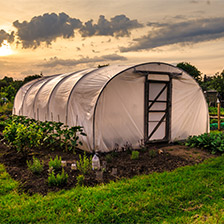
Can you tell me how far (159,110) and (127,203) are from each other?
5.24 metres

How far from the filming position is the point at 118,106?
7.67 m

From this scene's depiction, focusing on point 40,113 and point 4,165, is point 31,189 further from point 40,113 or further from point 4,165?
point 40,113

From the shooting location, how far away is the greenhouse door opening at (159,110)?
869 centimetres

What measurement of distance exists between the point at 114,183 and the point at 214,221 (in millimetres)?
1865

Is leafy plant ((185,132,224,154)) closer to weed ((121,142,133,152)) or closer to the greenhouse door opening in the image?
the greenhouse door opening

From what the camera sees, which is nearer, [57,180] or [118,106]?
[57,180]

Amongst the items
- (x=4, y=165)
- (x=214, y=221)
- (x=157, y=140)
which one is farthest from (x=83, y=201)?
(x=157, y=140)

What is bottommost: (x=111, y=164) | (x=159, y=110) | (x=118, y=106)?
(x=111, y=164)

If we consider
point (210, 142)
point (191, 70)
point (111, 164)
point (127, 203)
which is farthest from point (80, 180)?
point (191, 70)

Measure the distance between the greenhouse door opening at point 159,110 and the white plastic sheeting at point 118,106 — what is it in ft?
0.15

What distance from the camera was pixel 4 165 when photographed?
633 cm

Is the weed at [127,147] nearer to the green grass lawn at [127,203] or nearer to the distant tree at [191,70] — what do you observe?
the green grass lawn at [127,203]

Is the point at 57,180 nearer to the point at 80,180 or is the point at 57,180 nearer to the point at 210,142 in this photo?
the point at 80,180

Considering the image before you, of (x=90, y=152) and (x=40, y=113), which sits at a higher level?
(x=40, y=113)
